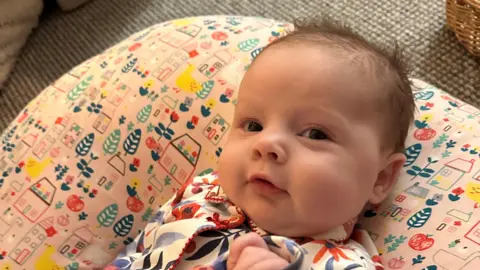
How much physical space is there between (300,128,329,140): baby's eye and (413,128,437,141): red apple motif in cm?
24

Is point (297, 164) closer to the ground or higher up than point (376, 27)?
higher up

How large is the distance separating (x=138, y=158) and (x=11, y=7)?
0.76 meters

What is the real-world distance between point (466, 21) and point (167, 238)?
2.67ft

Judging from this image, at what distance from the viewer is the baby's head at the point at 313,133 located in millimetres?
748

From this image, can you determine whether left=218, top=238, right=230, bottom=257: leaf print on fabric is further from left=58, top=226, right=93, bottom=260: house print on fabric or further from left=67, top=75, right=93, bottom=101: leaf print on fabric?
left=67, top=75, right=93, bottom=101: leaf print on fabric

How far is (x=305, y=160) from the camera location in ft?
2.45

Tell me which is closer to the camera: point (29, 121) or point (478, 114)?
point (478, 114)

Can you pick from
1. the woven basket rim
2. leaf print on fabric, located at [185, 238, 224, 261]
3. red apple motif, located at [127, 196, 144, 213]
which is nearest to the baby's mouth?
leaf print on fabric, located at [185, 238, 224, 261]

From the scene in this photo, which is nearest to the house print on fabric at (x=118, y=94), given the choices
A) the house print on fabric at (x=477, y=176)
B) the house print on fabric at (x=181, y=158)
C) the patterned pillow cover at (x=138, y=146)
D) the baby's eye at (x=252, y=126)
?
the patterned pillow cover at (x=138, y=146)

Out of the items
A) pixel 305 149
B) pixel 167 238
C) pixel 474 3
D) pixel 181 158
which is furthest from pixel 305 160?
pixel 474 3

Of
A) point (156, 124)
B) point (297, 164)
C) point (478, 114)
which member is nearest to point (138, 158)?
point (156, 124)

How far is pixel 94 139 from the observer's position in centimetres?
107

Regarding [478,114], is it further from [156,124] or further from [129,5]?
[129,5]

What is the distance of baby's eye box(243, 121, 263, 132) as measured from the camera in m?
0.82
